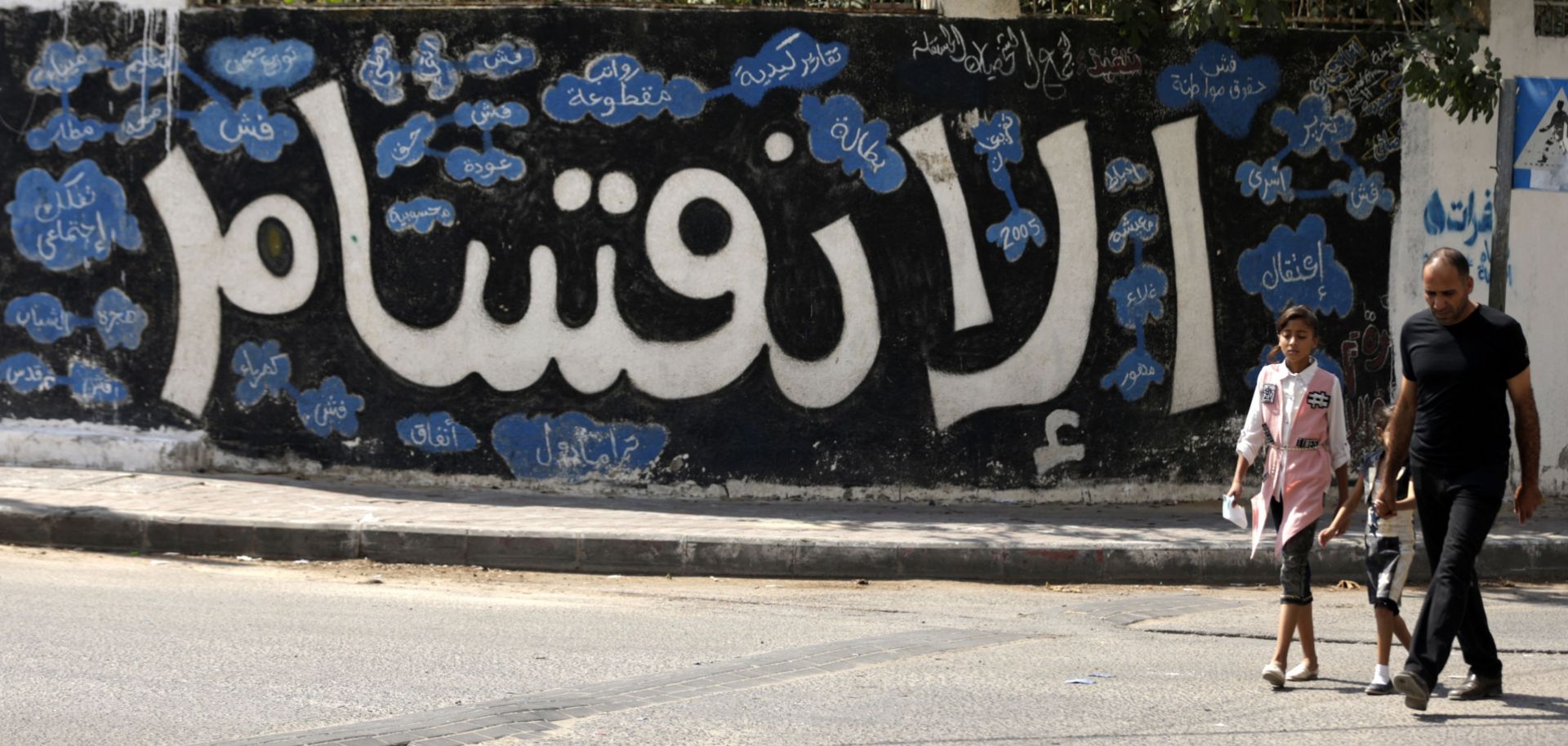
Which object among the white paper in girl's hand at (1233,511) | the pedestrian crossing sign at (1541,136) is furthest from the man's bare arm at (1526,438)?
the pedestrian crossing sign at (1541,136)

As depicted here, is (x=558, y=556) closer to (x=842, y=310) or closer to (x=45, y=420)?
(x=842, y=310)

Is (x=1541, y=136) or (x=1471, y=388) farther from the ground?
(x=1541, y=136)

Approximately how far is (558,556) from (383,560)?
1.02m

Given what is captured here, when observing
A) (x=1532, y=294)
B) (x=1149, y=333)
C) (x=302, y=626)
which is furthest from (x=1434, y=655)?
(x=1532, y=294)

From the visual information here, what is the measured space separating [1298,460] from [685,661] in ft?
8.07

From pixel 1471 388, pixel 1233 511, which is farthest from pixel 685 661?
pixel 1471 388

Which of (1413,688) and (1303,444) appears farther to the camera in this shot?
(1303,444)

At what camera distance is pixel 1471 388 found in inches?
217

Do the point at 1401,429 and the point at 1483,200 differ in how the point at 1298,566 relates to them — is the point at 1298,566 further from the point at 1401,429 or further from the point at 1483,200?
the point at 1483,200

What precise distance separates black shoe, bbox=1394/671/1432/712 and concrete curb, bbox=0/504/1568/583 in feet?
12.1

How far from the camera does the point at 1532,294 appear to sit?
11.2 metres

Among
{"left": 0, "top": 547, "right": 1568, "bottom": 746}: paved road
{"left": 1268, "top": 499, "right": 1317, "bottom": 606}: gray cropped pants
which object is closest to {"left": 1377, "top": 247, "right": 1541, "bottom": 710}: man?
{"left": 0, "top": 547, "right": 1568, "bottom": 746}: paved road

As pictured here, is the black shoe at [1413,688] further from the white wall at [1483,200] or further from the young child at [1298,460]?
the white wall at [1483,200]

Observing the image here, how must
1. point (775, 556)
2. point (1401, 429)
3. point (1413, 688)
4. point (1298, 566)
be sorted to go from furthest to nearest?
point (775, 556), point (1298, 566), point (1401, 429), point (1413, 688)
